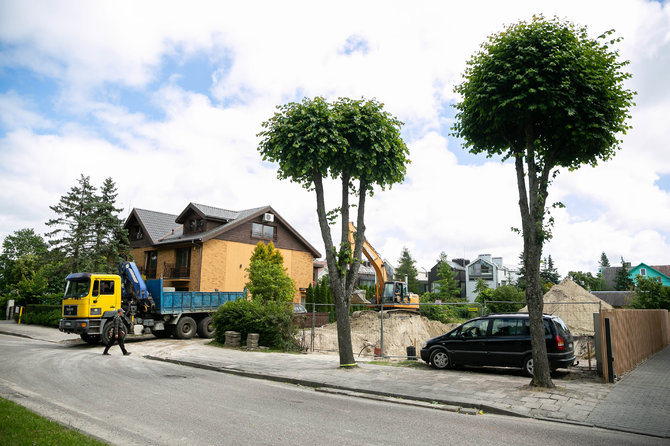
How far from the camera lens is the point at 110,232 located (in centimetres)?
3584

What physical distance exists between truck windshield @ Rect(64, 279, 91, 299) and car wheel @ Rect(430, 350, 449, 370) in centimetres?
1481

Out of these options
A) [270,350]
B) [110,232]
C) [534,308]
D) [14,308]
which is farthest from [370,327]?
[14,308]

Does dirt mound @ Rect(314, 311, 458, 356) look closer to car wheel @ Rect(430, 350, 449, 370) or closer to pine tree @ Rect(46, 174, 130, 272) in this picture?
car wheel @ Rect(430, 350, 449, 370)

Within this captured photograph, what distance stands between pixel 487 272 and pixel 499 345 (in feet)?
222

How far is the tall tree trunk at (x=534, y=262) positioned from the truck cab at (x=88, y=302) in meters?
17.1

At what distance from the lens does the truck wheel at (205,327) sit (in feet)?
71.9

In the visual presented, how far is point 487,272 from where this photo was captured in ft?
248

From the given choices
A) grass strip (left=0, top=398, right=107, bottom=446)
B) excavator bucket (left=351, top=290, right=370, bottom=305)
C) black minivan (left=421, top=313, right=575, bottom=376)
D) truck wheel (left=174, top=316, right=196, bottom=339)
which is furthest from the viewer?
excavator bucket (left=351, top=290, right=370, bottom=305)

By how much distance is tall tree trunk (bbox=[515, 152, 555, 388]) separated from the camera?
9633 mm

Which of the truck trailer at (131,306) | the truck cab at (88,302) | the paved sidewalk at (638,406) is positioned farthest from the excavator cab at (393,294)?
the paved sidewalk at (638,406)

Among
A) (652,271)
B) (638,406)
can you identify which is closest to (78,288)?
(638,406)

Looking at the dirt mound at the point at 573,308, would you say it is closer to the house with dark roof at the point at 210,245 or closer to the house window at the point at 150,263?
the house with dark roof at the point at 210,245

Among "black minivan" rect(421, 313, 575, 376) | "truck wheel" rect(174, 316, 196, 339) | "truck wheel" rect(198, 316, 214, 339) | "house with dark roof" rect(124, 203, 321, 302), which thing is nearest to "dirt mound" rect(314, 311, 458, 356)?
"truck wheel" rect(198, 316, 214, 339)

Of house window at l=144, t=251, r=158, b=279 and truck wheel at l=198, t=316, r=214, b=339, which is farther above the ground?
house window at l=144, t=251, r=158, b=279
